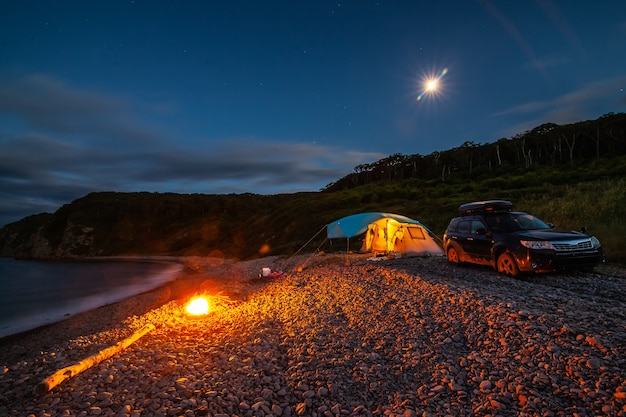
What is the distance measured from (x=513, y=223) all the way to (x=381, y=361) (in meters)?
8.67

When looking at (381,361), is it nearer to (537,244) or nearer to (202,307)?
(202,307)

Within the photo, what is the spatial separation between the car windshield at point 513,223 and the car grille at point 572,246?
1428 millimetres

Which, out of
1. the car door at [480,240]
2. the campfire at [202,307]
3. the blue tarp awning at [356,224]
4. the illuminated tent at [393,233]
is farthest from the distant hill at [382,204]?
the campfire at [202,307]

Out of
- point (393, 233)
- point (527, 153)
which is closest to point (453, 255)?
point (393, 233)

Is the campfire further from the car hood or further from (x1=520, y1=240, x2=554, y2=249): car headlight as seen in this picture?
the car hood

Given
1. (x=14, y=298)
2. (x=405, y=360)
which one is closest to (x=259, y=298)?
(x=405, y=360)

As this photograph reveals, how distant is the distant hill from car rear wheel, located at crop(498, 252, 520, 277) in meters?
6.46

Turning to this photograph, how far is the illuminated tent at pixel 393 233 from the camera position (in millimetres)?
21984

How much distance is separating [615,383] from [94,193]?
157m

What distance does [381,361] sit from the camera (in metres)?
6.45

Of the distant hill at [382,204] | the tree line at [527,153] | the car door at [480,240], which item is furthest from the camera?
the tree line at [527,153]

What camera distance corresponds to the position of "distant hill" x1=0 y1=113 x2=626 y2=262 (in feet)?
99.5

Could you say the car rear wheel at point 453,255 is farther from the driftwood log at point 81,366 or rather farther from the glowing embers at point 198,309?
the driftwood log at point 81,366

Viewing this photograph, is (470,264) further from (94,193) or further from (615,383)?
(94,193)
